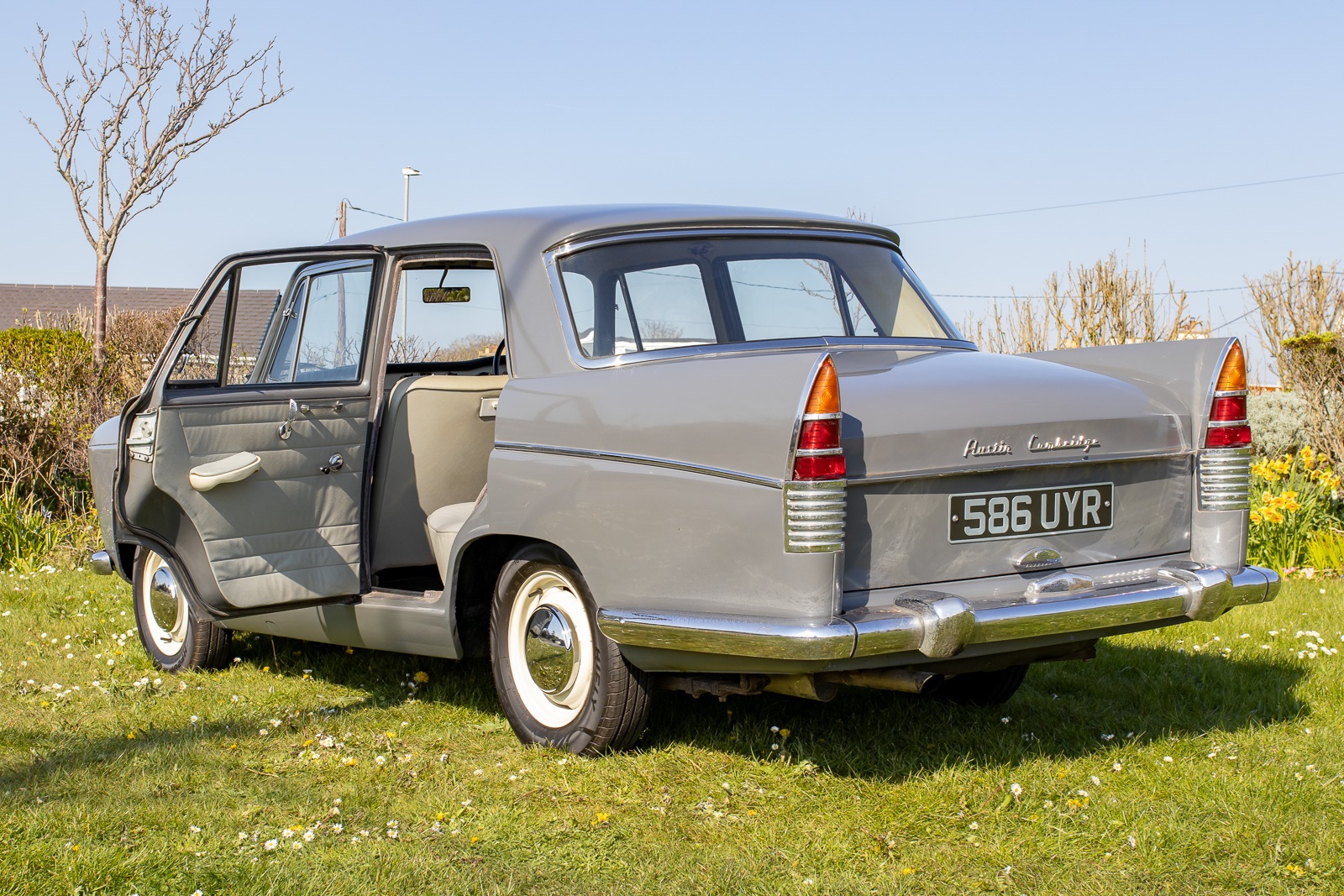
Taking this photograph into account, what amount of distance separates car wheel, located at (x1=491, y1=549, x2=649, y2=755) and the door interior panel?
2.46 ft

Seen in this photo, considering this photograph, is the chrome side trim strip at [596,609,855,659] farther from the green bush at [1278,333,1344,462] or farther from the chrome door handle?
the green bush at [1278,333,1344,462]

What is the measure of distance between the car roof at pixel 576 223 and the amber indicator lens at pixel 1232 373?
1.49 meters

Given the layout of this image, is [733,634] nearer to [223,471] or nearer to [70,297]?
[223,471]

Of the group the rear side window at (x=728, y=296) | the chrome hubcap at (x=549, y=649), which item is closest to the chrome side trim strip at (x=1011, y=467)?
the rear side window at (x=728, y=296)

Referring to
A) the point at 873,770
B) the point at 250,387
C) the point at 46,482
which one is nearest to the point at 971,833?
the point at 873,770

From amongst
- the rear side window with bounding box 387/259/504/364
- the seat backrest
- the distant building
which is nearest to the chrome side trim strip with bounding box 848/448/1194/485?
the seat backrest

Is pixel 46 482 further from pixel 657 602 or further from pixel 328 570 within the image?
pixel 657 602

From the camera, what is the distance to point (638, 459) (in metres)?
3.80

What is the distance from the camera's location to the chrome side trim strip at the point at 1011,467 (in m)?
3.60

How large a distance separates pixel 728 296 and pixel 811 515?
137 cm

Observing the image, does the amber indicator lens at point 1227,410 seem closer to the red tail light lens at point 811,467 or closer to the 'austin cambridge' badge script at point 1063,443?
the 'austin cambridge' badge script at point 1063,443

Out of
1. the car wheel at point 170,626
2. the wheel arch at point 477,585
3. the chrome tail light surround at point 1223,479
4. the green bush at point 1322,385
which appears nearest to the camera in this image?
the chrome tail light surround at point 1223,479

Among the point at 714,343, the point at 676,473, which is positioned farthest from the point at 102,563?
the point at 676,473

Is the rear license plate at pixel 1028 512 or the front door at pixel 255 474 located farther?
the front door at pixel 255 474
